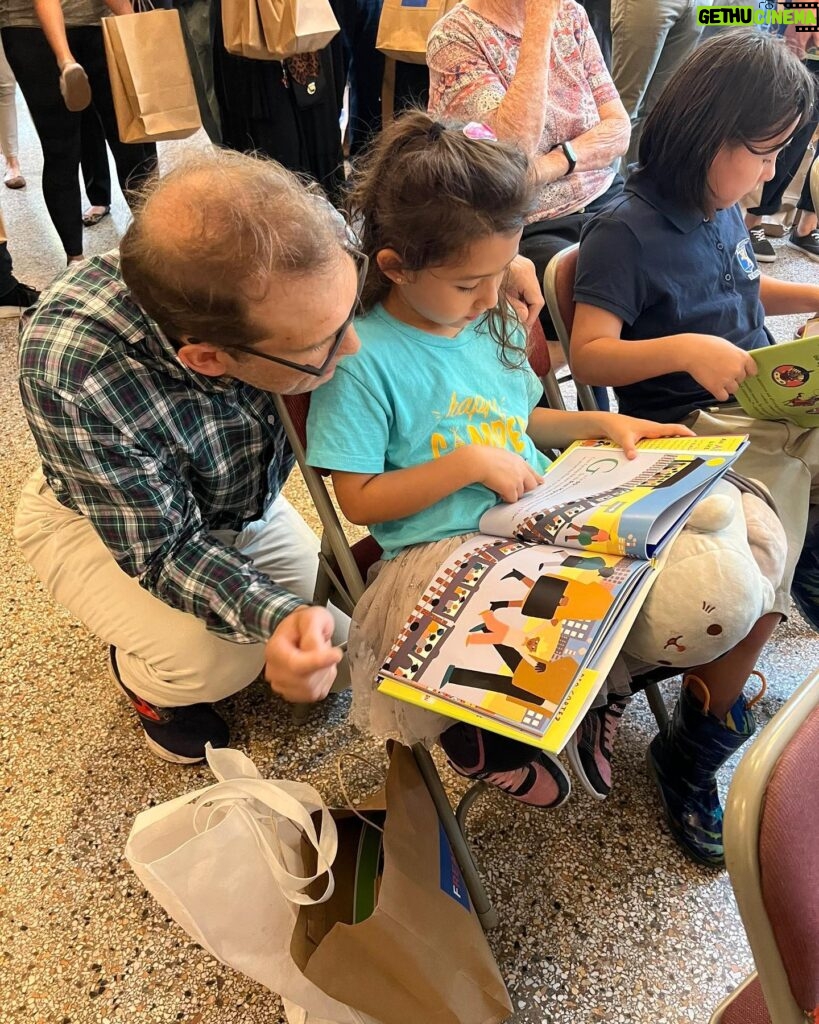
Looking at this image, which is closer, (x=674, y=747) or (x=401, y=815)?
(x=401, y=815)

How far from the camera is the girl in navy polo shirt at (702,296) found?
1144 mm

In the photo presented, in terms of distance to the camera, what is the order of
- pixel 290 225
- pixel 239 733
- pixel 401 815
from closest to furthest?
1. pixel 290 225
2. pixel 401 815
3. pixel 239 733

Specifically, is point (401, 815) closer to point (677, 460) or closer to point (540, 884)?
point (540, 884)

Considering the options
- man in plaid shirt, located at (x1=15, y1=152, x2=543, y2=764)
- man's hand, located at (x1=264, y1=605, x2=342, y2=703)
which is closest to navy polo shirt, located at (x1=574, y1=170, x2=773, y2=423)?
man in plaid shirt, located at (x1=15, y1=152, x2=543, y2=764)

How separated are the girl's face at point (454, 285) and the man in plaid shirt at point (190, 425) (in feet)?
0.32

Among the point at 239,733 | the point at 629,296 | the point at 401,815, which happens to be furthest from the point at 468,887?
the point at 629,296

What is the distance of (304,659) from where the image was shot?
0.81 m

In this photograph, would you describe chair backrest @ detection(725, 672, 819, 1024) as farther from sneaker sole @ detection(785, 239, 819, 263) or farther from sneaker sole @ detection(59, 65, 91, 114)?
sneaker sole @ detection(785, 239, 819, 263)

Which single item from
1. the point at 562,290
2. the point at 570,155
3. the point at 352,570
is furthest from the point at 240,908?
the point at 570,155

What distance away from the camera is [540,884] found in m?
1.23

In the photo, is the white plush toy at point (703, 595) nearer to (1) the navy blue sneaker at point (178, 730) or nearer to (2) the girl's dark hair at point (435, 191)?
(2) the girl's dark hair at point (435, 191)

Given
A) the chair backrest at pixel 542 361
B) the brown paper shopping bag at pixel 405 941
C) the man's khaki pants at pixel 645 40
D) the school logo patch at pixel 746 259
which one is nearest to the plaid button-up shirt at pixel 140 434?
the brown paper shopping bag at pixel 405 941

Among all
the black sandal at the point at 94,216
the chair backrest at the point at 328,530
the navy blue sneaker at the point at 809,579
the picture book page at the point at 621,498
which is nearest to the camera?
the picture book page at the point at 621,498

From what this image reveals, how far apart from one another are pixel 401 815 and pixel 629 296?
89 centimetres
